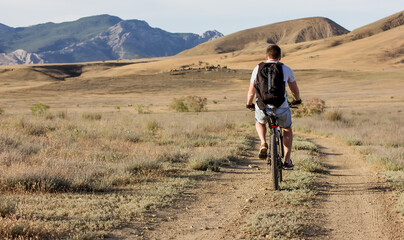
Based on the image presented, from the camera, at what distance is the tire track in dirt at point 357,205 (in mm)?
4780

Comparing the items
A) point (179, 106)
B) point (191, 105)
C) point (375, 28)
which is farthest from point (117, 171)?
point (375, 28)

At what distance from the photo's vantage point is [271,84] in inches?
235

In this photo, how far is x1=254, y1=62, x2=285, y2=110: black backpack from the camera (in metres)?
5.95

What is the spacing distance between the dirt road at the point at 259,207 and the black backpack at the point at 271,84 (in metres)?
1.55

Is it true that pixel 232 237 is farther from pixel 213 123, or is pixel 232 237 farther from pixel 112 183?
pixel 213 123

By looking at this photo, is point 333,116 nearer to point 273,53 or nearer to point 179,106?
point 273,53

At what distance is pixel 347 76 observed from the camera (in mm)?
70688

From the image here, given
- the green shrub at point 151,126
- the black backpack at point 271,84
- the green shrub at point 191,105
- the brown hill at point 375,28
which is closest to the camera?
the black backpack at point 271,84

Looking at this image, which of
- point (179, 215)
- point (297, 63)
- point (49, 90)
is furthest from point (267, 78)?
point (297, 63)

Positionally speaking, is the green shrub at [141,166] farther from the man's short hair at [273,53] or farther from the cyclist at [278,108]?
the man's short hair at [273,53]

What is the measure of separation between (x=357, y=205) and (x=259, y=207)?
1472 mm

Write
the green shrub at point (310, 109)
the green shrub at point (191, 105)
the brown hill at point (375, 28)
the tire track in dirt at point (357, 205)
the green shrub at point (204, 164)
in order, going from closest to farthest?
the tire track in dirt at point (357, 205) < the green shrub at point (204, 164) < the green shrub at point (310, 109) < the green shrub at point (191, 105) < the brown hill at point (375, 28)

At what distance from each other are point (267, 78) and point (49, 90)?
56.6m

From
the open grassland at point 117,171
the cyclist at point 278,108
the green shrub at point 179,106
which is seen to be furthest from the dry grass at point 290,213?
the green shrub at point 179,106
